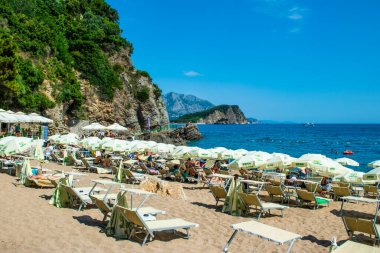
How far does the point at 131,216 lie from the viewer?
7613mm

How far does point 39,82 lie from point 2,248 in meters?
31.3

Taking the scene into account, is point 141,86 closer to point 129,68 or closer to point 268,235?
point 129,68

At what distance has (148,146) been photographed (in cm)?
2206

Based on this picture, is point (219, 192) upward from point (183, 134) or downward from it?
upward

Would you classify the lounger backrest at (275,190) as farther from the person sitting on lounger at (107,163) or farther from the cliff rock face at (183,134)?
the cliff rock face at (183,134)

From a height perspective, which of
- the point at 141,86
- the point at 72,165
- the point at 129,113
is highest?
the point at 141,86

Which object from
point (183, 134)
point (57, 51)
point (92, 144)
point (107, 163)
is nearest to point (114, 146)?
point (107, 163)

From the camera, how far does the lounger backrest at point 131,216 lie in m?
7.41

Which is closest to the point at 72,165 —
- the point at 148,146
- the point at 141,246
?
the point at 148,146

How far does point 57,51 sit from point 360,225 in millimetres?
39869

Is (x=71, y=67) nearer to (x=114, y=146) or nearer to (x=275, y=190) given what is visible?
(x=114, y=146)

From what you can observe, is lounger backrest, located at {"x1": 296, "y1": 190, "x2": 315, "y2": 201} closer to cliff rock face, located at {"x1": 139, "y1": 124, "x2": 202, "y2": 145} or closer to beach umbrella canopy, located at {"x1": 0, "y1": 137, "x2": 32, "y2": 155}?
beach umbrella canopy, located at {"x1": 0, "y1": 137, "x2": 32, "y2": 155}

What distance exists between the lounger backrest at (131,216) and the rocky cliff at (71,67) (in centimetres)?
2602

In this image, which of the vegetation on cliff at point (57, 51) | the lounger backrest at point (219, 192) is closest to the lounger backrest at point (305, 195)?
the lounger backrest at point (219, 192)
